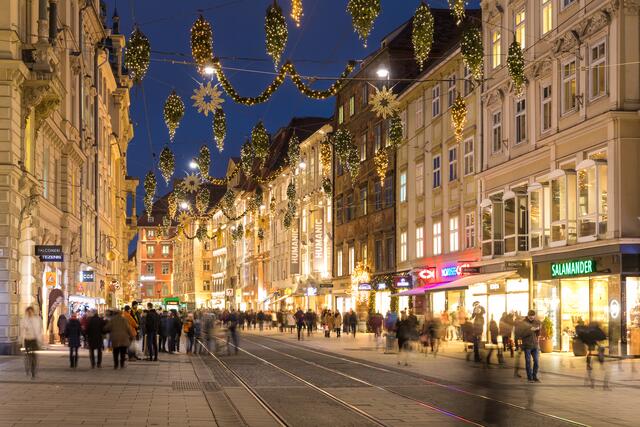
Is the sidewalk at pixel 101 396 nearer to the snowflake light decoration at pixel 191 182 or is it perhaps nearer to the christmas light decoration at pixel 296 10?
the christmas light decoration at pixel 296 10

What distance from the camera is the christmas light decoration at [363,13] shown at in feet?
65.6

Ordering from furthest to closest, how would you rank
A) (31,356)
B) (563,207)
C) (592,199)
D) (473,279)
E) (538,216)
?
(473,279)
(538,216)
(563,207)
(592,199)
(31,356)

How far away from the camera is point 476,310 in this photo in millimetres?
33812

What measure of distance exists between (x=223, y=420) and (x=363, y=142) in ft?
168

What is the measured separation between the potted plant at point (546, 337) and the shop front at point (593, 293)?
0.73ft

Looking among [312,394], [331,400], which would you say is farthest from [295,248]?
[331,400]

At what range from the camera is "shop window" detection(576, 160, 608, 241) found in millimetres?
32469

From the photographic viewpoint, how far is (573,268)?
113 feet

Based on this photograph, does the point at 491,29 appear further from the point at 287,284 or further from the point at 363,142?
the point at 287,284

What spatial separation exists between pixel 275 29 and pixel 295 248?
209ft

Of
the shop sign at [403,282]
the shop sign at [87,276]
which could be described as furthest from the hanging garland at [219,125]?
the shop sign at [403,282]

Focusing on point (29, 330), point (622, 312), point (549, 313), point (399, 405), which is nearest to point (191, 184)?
point (549, 313)

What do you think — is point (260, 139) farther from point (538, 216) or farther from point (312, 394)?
point (312, 394)

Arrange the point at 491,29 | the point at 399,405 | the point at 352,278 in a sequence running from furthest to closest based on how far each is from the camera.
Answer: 1. the point at 352,278
2. the point at 491,29
3. the point at 399,405
